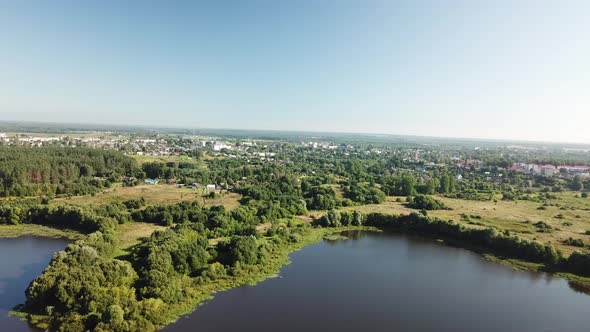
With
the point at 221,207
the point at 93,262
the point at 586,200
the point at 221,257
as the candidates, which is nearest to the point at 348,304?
the point at 221,257

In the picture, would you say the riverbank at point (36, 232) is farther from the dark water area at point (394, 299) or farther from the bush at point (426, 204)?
the bush at point (426, 204)

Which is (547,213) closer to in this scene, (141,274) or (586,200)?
(586,200)

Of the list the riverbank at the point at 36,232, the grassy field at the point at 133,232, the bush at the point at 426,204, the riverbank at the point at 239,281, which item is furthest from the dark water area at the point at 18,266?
the bush at the point at 426,204

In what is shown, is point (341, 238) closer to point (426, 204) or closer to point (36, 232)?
point (426, 204)

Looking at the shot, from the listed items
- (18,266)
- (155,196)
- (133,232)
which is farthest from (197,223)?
(155,196)

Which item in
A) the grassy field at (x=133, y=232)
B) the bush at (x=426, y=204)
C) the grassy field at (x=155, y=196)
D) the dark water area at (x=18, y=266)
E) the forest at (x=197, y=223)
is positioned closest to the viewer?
the dark water area at (x=18, y=266)

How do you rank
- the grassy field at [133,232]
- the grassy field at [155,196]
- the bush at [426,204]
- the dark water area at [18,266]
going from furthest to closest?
1. the bush at [426,204]
2. the grassy field at [155,196]
3. the grassy field at [133,232]
4. the dark water area at [18,266]
